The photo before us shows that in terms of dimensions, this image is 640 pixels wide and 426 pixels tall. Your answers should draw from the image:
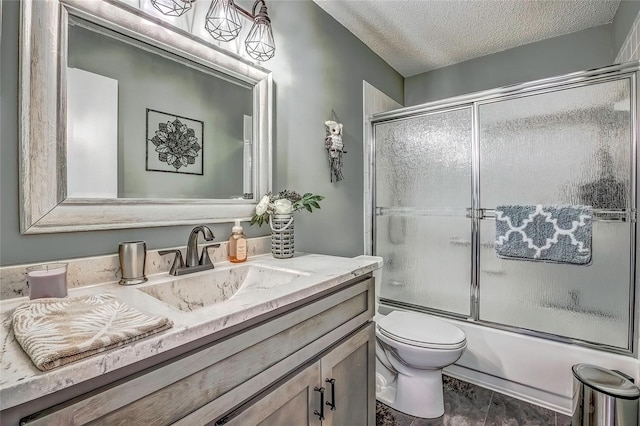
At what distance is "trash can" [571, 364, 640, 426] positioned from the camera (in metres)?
1.29

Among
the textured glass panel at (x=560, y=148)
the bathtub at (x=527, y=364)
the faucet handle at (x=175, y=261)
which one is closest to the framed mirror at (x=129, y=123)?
the faucet handle at (x=175, y=261)

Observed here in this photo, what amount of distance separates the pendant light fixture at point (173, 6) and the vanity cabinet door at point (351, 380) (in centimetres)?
135

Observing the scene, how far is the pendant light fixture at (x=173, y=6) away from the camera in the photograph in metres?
1.10

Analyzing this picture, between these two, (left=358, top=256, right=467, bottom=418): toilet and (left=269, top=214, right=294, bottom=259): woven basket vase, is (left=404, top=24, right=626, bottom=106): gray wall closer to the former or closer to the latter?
(left=358, top=256, right=467, bottom=418): toilet

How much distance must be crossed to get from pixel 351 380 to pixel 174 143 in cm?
114

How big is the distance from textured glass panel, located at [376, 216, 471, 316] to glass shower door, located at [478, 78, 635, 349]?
138 mm

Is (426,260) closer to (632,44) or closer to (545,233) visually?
(545,233)

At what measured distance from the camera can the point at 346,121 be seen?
2.19 meters

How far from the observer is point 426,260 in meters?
2.28

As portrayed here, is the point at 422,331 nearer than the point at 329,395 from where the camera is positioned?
No

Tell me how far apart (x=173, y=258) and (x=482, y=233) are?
186 cm

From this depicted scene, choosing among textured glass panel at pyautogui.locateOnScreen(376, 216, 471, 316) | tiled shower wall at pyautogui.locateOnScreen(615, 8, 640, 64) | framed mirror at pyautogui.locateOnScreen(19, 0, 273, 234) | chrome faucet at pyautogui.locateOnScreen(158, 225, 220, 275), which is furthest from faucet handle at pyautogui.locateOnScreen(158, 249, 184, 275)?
tiled shower wall at pyautogui.locateOnScreen(615, 8, 640, 64)

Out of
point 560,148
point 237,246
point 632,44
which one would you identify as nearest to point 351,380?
point 237,246

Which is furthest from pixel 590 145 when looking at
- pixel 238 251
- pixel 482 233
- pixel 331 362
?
pixel 238 251
